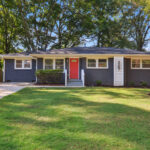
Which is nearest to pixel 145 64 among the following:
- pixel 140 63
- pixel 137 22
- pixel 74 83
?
pixel 140 63

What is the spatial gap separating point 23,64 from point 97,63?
7.67 metres

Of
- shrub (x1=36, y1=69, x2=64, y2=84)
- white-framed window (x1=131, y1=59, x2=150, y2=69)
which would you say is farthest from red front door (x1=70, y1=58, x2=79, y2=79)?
white-framed window (x1=131, y1=59, x2=150, y2=69)

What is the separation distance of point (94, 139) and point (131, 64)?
12.3 metres

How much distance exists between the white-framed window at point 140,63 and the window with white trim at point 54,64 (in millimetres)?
6714

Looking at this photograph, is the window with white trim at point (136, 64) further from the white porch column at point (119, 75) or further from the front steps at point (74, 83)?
A: the front steps at point (74, 83)

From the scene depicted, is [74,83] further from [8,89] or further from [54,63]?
[8,89]

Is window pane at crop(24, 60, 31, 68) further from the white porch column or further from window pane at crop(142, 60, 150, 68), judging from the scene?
window pane at crop(142, 60, 150, 68)

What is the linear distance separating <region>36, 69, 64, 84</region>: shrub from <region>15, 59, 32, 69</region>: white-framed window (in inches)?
122

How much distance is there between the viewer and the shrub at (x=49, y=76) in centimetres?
1203

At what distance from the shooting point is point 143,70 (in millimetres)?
13258

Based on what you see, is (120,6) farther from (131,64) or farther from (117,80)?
(117,80)

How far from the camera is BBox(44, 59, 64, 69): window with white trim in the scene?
43.9 feet

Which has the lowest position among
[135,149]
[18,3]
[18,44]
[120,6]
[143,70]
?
[135,149]

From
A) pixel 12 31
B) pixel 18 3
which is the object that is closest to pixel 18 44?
pixel 12 31
